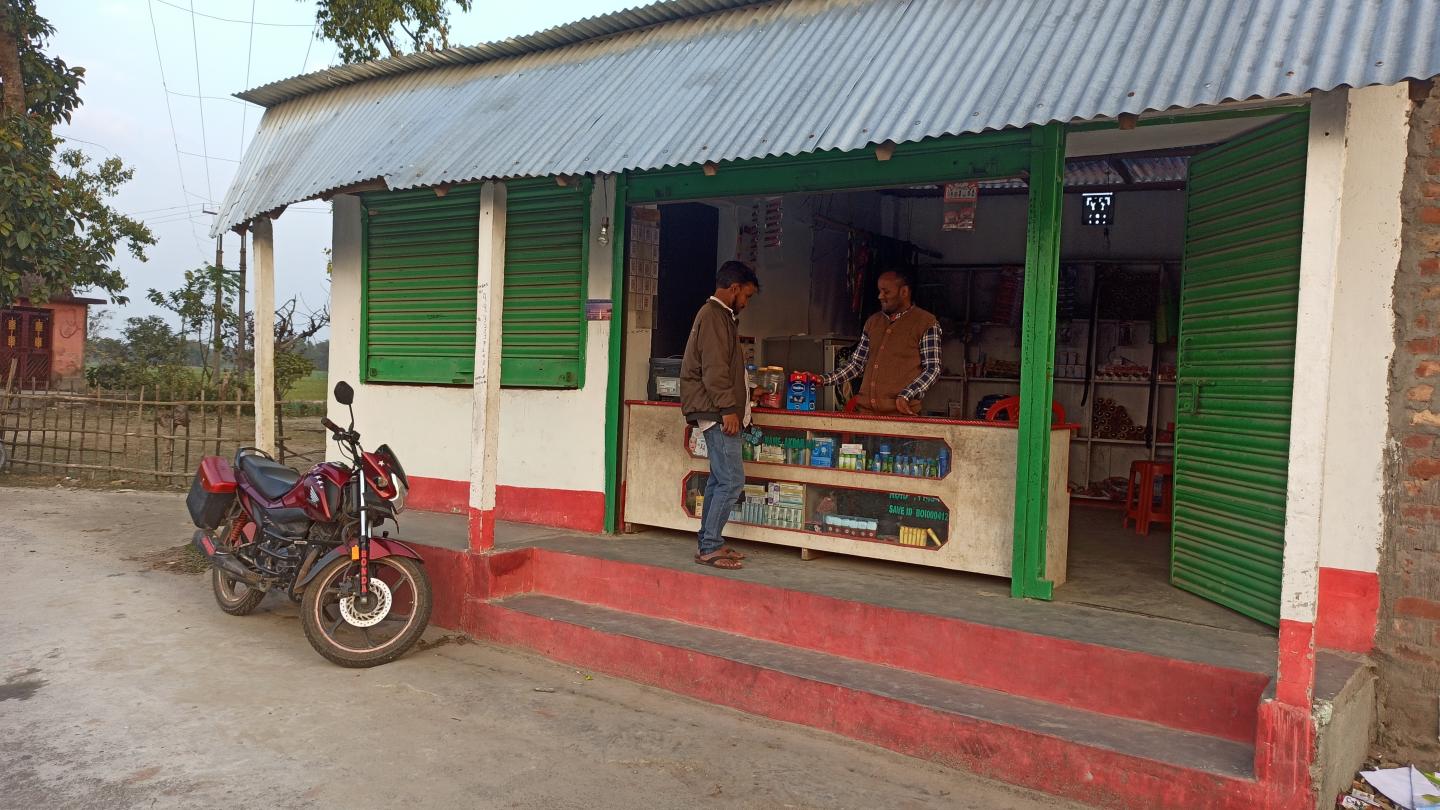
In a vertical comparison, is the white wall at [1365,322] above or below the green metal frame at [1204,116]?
below

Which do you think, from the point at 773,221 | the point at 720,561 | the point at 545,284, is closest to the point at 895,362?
the point at 720,561

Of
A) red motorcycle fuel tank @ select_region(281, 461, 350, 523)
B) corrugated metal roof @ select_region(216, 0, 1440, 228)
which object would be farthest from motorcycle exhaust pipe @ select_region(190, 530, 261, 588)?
corrugated metal roof @ select_region(216, 0, 1440, 228)

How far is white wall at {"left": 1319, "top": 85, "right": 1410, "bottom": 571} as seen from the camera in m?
4.20

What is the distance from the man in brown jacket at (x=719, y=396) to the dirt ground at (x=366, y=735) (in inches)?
45.8

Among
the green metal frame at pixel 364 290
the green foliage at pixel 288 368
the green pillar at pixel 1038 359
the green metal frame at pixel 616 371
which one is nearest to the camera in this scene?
the green pillar at pixel 1038 359

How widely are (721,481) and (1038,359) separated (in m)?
1.96

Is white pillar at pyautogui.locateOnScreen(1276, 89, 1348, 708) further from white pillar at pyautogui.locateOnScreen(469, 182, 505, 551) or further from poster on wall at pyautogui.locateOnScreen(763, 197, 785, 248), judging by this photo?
poster on wall at pyautogui.locateOnScreen(763, 197, 785, 248)

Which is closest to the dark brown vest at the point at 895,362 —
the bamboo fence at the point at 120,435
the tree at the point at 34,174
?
the bamboo fence at the point at 120,435

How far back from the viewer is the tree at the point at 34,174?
1163 centimetres

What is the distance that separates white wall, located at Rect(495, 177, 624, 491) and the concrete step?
1.61 meters

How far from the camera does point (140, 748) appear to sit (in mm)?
4035

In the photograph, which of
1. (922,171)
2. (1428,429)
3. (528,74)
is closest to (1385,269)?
(1428,429)

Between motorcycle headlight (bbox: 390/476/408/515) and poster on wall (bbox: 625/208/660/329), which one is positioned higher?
poster on wall (bbox: 625/208/660/329)

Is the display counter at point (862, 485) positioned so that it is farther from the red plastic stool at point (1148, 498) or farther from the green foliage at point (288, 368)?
the green foliage at point (288, 368)
